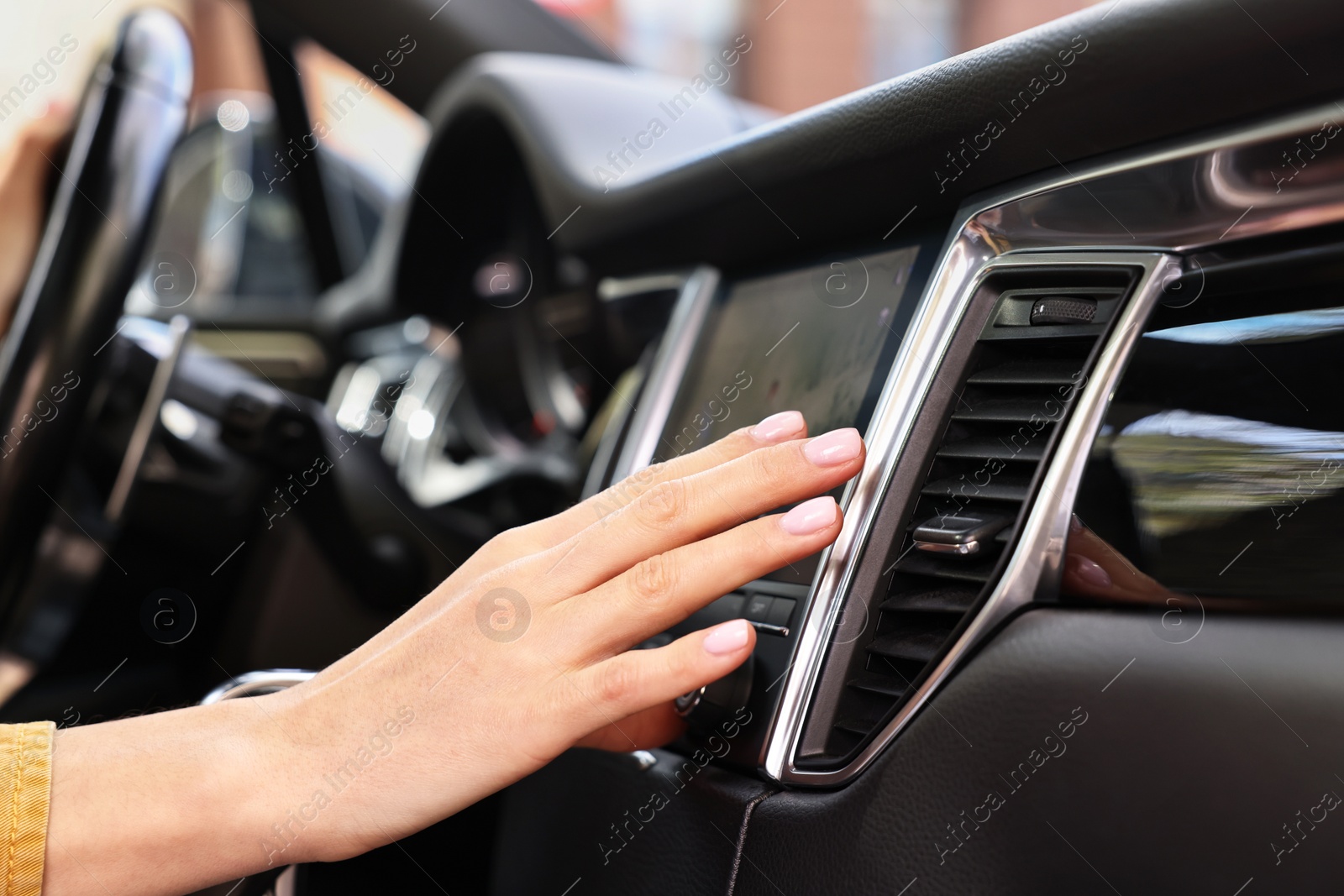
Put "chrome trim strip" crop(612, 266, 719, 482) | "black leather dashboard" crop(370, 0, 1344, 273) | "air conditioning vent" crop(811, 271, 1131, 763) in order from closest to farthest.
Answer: "black leather dashboard" crop(370, 0, 1344, 273), "air conditioning vent" crop(811, 271, 1131, 763), "chrome trim strip" crop(612, 266, 719, 482)

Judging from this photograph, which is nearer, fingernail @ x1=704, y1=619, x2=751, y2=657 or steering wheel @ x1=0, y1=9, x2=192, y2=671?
fingernail @ x1=704, y1=619, x2=751, y2=657

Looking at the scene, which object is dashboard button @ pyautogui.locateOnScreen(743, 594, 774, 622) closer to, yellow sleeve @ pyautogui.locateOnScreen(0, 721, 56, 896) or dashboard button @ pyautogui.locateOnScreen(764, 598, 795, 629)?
dashboard button @ pyautogui.locateOnScreen(764, 598, 795, 629)

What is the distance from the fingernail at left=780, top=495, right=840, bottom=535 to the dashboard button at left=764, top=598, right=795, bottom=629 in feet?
0.25

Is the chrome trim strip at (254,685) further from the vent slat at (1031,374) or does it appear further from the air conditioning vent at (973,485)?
the vent slat at (1031,374)

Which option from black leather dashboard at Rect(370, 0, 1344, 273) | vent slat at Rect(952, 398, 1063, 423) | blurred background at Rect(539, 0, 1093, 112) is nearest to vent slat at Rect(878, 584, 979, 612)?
vent slat at Rect(952, 398, 1063, 423)

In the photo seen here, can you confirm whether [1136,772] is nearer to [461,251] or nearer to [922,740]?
[922,740]

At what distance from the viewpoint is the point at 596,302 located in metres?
1.30

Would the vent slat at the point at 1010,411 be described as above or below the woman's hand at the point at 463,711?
above

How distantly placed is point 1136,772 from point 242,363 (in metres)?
1.56

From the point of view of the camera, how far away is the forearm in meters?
0.62

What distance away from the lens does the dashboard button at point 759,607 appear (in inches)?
27.6

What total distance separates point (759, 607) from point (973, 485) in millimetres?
169

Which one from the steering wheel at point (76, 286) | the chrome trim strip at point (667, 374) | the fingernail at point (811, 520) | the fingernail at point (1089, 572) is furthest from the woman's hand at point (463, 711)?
the steering wheel at point (76, 286)

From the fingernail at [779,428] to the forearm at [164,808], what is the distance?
0.36 meters
